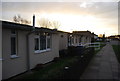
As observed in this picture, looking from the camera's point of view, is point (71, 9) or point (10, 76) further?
point (71, 9)

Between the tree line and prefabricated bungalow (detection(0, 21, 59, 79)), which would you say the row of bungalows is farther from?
the tree line

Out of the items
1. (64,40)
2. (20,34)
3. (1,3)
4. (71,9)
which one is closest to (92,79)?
(20,34)

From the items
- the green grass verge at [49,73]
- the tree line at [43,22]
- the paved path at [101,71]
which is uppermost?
the tree line at [43,22]

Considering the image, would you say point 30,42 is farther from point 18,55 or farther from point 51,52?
point 51,52

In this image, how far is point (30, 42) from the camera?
7.52 meters

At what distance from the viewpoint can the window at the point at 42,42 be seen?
8.61 m

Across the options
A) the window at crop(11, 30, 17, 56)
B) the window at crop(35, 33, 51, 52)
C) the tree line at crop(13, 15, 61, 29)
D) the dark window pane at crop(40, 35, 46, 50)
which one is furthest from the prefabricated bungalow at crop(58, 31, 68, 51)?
the tree line at crop(13, 15, 61, 29)

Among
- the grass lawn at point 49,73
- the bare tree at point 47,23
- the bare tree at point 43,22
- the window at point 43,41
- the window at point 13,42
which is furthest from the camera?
the bare tree at point 47,23

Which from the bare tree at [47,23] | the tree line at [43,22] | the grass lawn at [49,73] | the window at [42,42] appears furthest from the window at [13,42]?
the bare tree at [47,23]

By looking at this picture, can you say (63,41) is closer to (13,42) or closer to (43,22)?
(13,42)

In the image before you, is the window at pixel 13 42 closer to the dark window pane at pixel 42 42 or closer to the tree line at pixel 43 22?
the dark window pane at pixel 42 42

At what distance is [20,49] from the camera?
6582 mm

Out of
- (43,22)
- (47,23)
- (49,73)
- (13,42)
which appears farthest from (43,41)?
(47,23)

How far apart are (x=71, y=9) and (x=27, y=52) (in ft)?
25.3
